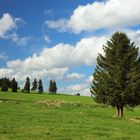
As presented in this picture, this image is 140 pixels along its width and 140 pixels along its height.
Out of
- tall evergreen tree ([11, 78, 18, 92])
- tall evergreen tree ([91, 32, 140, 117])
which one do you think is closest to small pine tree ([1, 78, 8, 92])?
tall evergreen tree ([11, 78, 18, 92])

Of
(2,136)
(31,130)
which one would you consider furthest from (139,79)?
(2,136)

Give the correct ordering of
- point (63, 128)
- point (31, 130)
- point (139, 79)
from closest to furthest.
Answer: point (31, 130) → point (63, 128) → point (139, 79)

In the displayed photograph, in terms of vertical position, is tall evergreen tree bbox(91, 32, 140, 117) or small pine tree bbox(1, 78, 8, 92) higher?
small pine tree bbox(1, 78, 8, 92)

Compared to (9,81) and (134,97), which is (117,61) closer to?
(134,97)

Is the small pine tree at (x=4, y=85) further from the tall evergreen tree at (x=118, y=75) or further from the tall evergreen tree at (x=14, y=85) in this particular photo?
the tall evergreen tree at (x=118, y=75)

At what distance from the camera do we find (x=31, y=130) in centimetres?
2648

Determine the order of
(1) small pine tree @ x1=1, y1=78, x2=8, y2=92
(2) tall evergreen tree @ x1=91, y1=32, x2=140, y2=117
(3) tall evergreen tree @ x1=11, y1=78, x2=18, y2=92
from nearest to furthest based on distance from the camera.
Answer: (2) tall evergreen tree @ x1=91, y1=32, x2=140, y2=117, (1) small pine tree @ x1=1, y1=78, x2=8, y2=92, (3) tall evergreen tree @ x1=11, y1=78, x2=18, y2=92

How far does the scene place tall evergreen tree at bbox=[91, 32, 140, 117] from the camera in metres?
50.5

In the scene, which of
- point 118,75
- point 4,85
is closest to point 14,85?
point 4,85

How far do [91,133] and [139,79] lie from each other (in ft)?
81.6

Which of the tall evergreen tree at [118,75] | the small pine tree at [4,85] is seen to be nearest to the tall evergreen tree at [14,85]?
the small pine tree at [4,85]

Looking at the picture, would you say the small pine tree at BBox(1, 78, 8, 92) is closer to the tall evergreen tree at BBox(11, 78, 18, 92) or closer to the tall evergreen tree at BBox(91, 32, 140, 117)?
the tall evergreen tree at BBox(11, 78, 18, 92)

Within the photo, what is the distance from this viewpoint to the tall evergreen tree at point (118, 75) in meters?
50.5

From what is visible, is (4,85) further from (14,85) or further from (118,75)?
(118,75)
